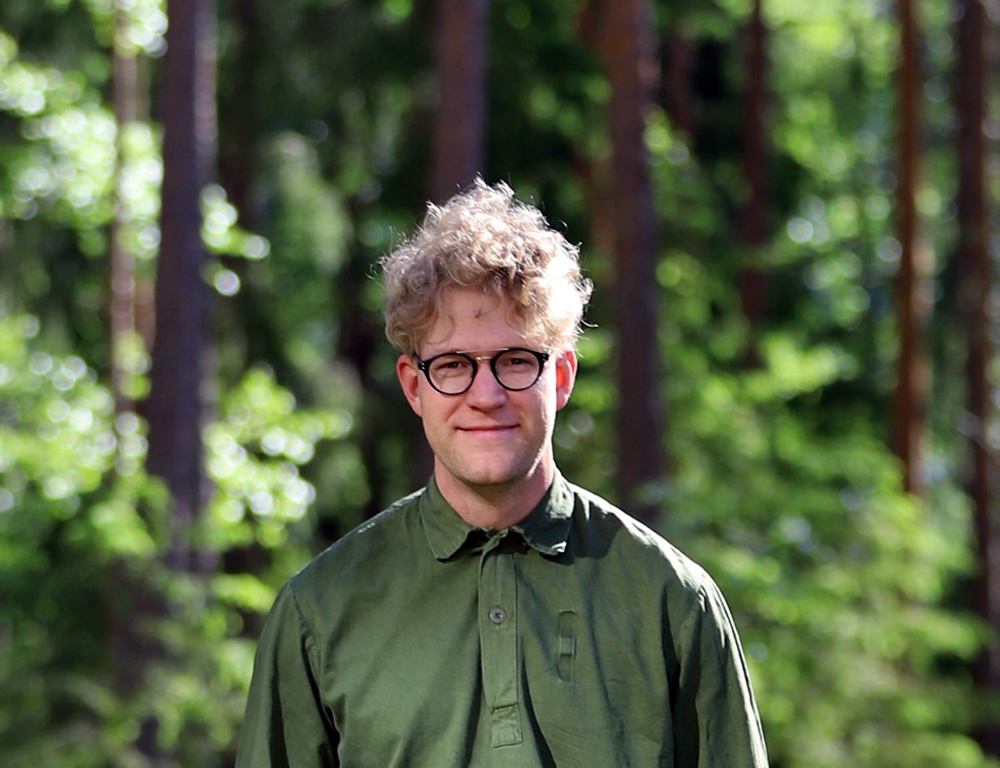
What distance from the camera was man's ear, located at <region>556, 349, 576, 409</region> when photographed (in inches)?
112

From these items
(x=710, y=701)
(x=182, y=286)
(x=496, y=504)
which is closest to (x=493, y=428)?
(x=496, y=504)

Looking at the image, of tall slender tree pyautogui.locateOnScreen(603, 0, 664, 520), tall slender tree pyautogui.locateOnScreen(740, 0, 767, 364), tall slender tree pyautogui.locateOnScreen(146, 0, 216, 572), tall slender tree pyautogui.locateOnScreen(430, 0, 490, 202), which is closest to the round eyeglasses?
tall slender tree pyautogui.locateOnScreen(146, 0, 216, 572)

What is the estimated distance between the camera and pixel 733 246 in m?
16.7

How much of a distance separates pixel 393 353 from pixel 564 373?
13.8 metres

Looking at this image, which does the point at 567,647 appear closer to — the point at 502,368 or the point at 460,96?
the point at 502,368

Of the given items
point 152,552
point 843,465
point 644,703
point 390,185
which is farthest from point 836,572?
point 644,703

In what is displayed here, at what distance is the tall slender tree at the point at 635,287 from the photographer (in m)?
12.2

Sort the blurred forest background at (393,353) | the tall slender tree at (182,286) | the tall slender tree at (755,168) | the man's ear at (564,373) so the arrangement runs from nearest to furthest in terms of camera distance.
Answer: the man's ear at (564,373), the blurred forest background at (393,353), the tall slender tree at (182,286), the tall slender tree at (755,168)

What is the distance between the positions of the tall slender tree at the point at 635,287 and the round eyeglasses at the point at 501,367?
937 centimetres

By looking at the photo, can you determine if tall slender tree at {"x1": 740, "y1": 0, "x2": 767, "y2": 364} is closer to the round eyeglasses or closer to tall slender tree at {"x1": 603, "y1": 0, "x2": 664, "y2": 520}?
tall slender tree at {"x1": 603, "y1": 0, "x2": 664, "y2": 520}

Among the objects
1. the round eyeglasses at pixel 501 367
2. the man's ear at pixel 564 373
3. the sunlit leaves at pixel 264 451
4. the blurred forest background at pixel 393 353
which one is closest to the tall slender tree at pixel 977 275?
the blurred forest background at pixel 393 353

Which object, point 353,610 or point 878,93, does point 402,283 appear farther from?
point 878,93

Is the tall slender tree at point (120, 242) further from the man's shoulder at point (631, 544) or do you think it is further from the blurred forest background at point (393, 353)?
the man's shoulder at point (631, 544)

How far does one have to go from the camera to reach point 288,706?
2740mm
